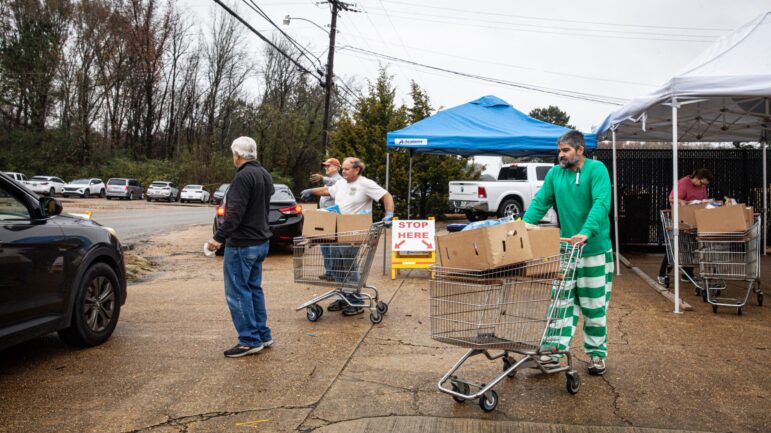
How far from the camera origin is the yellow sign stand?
34.2 ft

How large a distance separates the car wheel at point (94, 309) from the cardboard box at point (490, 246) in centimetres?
339

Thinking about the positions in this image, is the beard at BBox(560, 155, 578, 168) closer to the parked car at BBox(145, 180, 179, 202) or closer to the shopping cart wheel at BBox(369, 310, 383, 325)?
the shopping cart wheel at BBox(369, 310, 383, 325)

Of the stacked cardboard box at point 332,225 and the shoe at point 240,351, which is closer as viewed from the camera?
the shoe at point 240,351

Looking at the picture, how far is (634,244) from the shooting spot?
48.6 feet

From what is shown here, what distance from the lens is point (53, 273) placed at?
5340 mm

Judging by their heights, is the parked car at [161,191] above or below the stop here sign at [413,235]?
above

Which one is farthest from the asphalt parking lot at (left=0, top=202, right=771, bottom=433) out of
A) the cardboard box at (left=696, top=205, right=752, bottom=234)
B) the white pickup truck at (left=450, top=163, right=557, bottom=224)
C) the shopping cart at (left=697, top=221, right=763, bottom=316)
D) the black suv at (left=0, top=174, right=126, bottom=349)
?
the white pickup truck at (left=450, top=163, right=557, bottom=224)

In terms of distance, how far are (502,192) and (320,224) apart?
14120 mm

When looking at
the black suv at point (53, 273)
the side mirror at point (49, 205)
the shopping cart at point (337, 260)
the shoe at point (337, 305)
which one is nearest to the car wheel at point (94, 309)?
the black suv at point (53, 273)

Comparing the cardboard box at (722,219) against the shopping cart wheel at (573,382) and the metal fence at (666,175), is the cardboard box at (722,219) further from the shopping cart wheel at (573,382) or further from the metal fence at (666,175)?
the metal fence at (666,175)

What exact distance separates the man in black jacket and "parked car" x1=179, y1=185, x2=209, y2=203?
43338mm

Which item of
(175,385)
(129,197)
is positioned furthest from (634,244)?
(129,197)

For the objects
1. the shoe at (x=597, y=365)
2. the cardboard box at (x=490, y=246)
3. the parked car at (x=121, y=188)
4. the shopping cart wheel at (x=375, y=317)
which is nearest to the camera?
the cardboard box at (x=490, y=246)

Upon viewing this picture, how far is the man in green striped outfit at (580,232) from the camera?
494cm
